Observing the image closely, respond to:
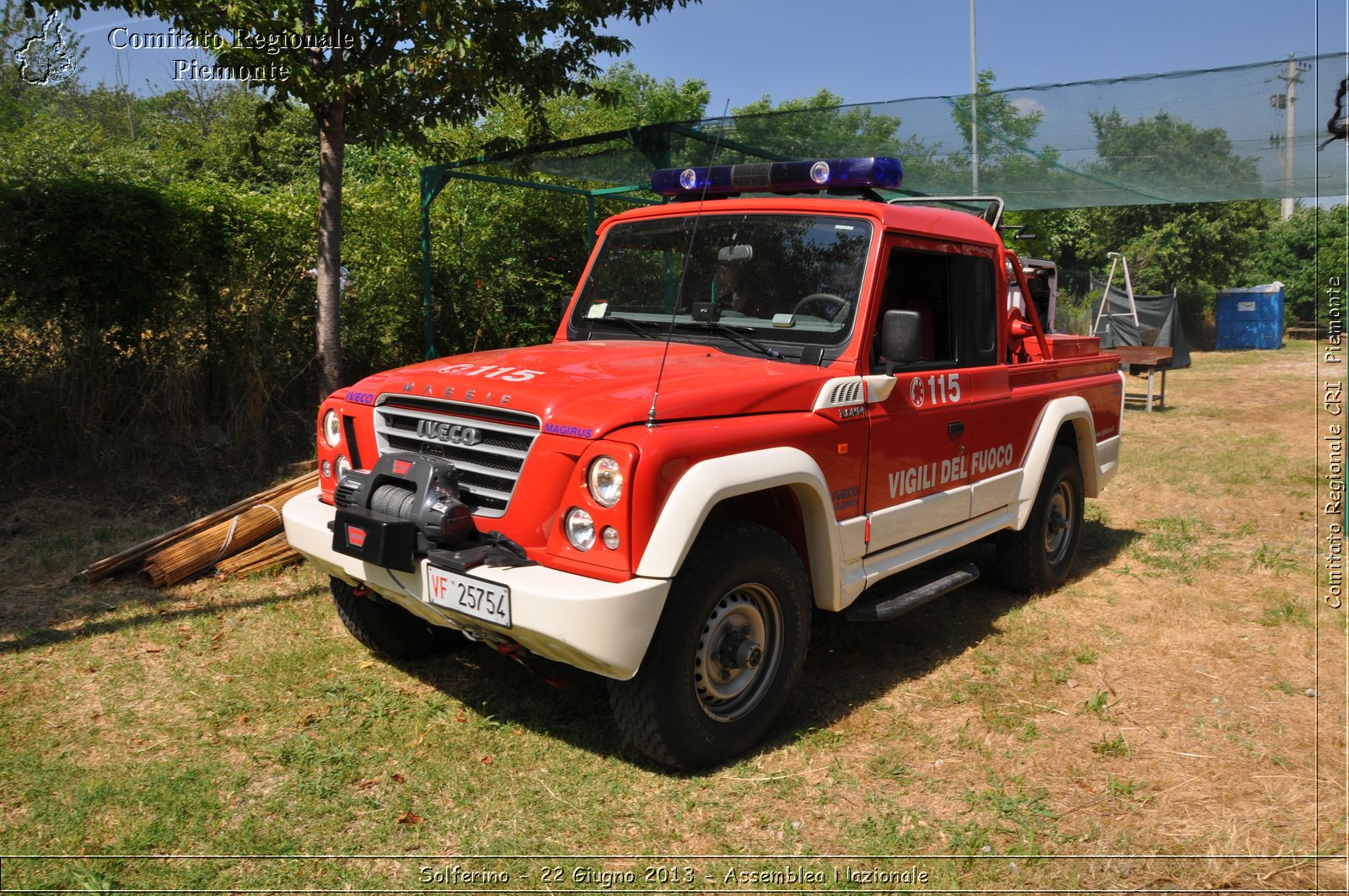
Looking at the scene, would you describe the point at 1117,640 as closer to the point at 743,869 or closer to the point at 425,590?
the point at 743,869

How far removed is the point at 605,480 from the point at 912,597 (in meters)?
1.90

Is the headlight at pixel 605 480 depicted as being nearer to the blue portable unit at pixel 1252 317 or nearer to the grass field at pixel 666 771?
the grass field at pixel 666 771

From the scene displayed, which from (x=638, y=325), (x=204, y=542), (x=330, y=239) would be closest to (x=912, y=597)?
(x=638, y=325)

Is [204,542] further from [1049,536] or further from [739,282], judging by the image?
[1049,536]

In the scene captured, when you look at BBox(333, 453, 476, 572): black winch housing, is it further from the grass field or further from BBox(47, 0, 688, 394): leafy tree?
BBox(47, 0, 688, 394): leafy tree

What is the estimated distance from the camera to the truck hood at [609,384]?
338cm

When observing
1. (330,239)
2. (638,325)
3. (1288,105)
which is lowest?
(638,325)

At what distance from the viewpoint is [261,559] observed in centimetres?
586

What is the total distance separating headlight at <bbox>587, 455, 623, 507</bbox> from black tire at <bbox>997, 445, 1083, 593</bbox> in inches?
133

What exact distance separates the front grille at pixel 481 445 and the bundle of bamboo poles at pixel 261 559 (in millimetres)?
2358

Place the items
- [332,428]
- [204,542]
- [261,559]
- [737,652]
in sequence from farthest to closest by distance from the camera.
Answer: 1. [261,559]
2. [204,542]
3. [332,428]
4. [737,652]

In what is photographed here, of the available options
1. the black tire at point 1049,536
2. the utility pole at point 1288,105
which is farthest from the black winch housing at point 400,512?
the utility pole at point 1288,105

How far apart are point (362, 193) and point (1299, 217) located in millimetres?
32015

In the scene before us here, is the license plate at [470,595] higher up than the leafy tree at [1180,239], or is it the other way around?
the leafy tree at [1180,239]
